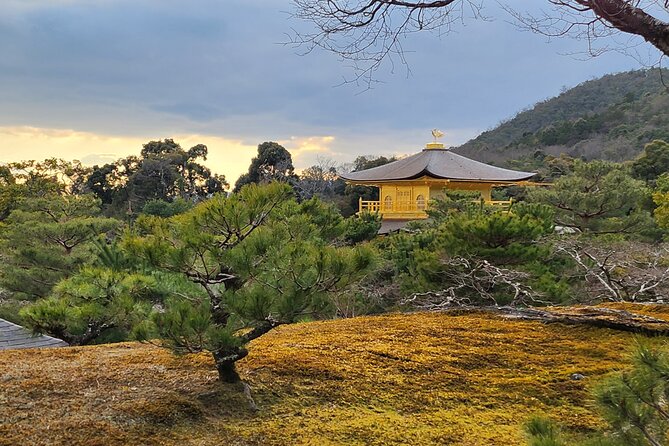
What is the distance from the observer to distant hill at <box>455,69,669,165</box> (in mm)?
25953

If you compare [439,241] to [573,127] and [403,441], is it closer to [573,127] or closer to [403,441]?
[403,441]

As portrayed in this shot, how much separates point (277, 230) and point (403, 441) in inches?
29.8

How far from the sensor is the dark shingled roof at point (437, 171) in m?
13.1

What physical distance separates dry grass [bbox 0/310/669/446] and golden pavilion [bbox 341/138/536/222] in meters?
10.2

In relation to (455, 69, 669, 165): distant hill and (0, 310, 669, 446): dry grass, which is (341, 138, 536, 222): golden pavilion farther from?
(455, 69, 669, 165): distant hill

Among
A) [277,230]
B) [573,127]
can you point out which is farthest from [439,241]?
[573,127]

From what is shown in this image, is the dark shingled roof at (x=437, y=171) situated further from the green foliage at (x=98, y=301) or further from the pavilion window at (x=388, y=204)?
the green foliage at (x=98, y=301)

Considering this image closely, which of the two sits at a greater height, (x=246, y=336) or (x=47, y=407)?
(x=246, y=336)

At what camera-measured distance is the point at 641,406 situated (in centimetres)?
88

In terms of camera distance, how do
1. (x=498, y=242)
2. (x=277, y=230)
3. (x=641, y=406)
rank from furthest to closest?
(x=498, y=242) → (x=277, y=230) → (x=641, y=406)

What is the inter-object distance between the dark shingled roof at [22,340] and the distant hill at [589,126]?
2197cm

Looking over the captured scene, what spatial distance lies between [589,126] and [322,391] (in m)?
30.8

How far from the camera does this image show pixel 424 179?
13.2m

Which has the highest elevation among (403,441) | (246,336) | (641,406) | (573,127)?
(573,127)
